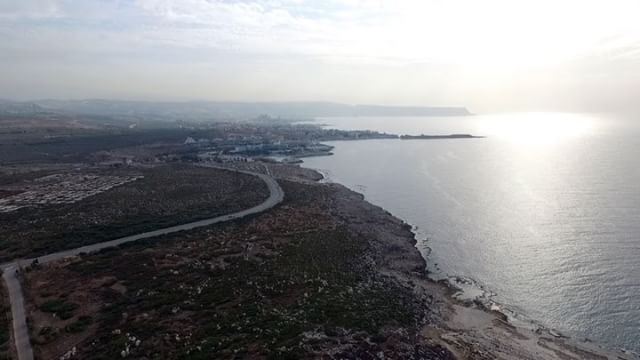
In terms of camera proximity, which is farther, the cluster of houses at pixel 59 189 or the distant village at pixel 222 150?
the distant village at pixel 222 150

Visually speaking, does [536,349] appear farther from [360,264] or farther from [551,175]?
[551,175]

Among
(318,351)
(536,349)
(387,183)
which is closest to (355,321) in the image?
(318,351)

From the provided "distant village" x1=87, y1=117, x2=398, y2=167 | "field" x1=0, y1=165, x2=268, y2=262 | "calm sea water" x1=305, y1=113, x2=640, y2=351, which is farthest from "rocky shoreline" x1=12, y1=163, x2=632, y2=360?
"distant village" x1=87, y1=117, x2=398, y2=167

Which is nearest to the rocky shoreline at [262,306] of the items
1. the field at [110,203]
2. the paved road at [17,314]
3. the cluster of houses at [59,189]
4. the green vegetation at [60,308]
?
the green vegetation at [60,308]

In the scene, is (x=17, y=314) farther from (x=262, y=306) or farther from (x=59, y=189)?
(x=59, y=189)

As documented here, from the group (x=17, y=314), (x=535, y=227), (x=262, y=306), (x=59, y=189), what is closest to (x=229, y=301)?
(x=262, y=306)

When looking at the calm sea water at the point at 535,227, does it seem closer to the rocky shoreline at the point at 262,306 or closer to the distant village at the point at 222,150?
the rocky shoreline at the point at 262,306
